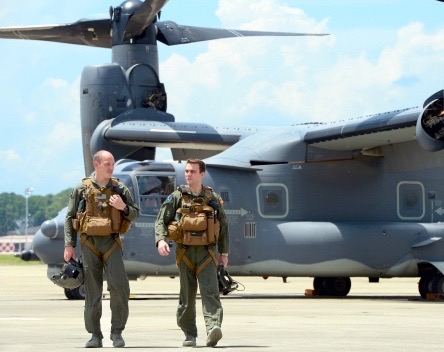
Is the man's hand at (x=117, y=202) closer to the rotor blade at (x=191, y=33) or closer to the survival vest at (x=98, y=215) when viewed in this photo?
the survival vest at (x=98, y=215)

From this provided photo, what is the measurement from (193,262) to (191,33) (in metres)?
19.2

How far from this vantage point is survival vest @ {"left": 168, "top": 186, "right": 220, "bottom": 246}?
1280cm

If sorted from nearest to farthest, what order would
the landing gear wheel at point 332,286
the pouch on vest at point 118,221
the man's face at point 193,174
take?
1. the pouch on vest at point 118,221
2. the man's face at point 193,174
3. the landing gear wheel at point 332,286

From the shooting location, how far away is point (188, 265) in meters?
12.9

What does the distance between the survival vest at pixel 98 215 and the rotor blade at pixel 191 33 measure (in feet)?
58.7

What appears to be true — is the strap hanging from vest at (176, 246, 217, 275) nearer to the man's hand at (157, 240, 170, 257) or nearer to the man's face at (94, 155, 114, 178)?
the man's hand at (157, 240, 170, 257)

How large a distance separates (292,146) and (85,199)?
12.4m

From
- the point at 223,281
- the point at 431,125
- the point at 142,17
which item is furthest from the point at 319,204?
the point at 223,281

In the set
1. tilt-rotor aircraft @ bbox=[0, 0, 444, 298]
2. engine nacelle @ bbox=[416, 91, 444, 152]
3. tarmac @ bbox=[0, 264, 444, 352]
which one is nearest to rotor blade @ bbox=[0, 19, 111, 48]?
tilt-rotor aircraft @ bbox=[0, 0, 444, 298]

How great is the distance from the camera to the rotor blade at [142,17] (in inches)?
1118

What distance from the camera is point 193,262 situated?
42.2 ft

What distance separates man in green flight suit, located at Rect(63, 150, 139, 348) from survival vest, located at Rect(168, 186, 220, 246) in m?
0.47

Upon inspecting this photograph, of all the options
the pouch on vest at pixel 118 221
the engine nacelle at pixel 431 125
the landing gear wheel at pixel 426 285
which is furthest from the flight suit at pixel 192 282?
the landing gear wheel at pixel 426 285

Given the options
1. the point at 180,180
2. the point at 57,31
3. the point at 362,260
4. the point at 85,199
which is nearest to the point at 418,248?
the point at 362,260
